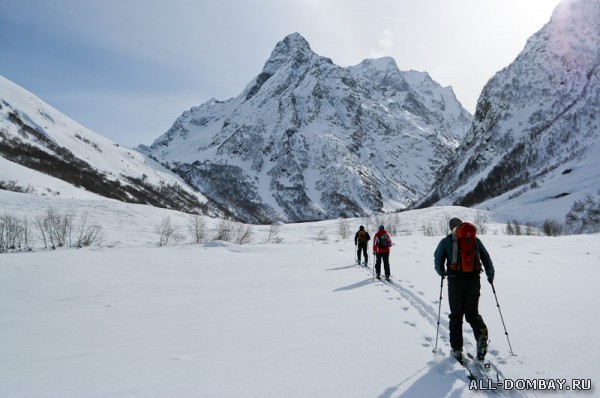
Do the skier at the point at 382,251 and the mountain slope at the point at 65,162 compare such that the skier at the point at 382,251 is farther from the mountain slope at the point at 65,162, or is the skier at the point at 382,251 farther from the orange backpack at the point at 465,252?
the mountain slope at the point at 65,162

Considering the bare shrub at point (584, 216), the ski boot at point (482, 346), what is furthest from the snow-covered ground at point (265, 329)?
the bare shrub at point (584, 216)

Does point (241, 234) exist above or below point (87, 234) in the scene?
below

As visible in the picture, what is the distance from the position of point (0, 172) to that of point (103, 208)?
149ft

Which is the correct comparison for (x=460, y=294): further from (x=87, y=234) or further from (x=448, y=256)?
(x=87, y=234)

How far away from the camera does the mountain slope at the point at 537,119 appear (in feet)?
438

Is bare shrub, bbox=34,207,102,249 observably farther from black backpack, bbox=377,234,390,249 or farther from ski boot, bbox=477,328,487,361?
ski boot, bbox=477,328,487,361

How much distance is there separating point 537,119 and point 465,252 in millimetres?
181967

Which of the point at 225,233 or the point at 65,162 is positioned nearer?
the point at 225,233

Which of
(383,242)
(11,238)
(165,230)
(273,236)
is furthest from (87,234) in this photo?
(383,242)

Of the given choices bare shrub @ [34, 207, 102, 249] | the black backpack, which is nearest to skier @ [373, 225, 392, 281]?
the black backpack

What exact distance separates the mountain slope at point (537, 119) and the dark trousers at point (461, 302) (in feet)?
354

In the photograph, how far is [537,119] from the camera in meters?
156

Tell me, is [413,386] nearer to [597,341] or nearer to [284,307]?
[597,341]

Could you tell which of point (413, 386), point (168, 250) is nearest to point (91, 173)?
point (168, 250)
